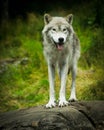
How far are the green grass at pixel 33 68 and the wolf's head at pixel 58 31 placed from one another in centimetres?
278

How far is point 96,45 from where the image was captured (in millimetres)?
15492

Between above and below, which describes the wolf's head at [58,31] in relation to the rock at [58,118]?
above

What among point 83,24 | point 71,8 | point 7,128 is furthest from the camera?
point 71,8

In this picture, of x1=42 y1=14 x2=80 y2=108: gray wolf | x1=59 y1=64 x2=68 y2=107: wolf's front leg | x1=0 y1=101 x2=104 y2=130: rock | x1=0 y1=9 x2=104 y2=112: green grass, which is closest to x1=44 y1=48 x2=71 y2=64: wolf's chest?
x1=42 y1=14 x2=80 y2=108: gray wolf

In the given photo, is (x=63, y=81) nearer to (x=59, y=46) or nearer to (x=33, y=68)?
(x=59, y=46)

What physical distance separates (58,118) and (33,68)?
651cm

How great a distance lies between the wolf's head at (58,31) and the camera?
10062mm

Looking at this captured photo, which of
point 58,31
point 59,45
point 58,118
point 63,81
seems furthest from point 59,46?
point 58,118

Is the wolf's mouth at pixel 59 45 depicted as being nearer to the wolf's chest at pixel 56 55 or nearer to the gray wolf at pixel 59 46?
the gray wolf at pixel 59 46

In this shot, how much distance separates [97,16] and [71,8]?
9.26 feet

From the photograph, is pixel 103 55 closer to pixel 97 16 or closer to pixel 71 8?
pixel 97 16

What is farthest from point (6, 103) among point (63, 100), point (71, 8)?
point (71, 8)

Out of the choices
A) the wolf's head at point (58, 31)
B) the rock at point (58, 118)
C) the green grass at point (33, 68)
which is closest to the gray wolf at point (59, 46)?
the wolf's head at point (58, 31)

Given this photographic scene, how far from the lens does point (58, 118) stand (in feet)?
30.2
